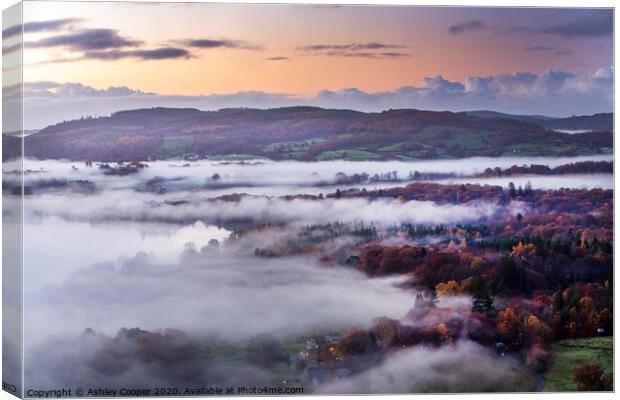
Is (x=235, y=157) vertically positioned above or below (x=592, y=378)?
above

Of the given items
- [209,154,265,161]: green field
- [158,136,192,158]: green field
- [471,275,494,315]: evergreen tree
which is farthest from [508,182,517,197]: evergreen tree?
[158,136,192,158]: green field

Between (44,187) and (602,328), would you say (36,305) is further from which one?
(602,328)

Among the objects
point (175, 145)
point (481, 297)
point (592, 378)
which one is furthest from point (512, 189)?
point (175, 145)

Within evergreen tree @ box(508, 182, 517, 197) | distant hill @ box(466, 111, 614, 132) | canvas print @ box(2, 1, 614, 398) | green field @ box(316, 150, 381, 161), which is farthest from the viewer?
distant hill @ box(466, 111, 614, 132)

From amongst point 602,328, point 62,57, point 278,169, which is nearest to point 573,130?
point 602,328

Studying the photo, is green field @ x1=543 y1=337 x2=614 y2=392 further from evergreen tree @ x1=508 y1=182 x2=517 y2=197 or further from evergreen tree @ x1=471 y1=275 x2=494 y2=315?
evergreen tree @ x1=508 y1=182 x2=517 y2=197

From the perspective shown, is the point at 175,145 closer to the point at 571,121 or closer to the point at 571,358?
the point at 571,121
